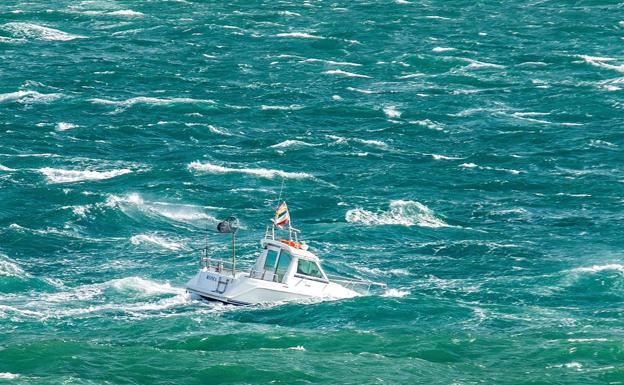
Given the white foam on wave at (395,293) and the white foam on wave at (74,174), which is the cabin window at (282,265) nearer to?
the white foam on wave at (395,293)

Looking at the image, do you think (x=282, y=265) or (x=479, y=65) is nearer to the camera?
(x=282, y=265)

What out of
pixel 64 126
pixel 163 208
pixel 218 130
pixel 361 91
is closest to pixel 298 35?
pixel 361 91

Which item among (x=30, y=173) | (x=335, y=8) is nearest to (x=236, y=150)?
(x=30, y=173)

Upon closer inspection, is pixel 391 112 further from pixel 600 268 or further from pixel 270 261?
pixel 270 261

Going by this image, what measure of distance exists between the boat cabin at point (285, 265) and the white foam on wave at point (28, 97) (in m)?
60.8

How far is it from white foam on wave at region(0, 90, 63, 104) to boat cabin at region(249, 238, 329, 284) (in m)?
60.8

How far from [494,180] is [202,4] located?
284 feet

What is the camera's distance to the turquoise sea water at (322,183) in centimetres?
7694

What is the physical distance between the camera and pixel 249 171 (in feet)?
393

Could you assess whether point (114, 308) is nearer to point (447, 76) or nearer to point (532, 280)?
point (532, 280)

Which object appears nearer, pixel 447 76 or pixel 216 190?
pixel 216 190

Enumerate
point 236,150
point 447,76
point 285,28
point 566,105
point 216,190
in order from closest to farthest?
point 216,190 → point 236,150 → point 566,105 → point 447,76 → point 285,28

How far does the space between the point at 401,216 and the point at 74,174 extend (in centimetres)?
2792

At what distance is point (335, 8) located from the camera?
191 metres
